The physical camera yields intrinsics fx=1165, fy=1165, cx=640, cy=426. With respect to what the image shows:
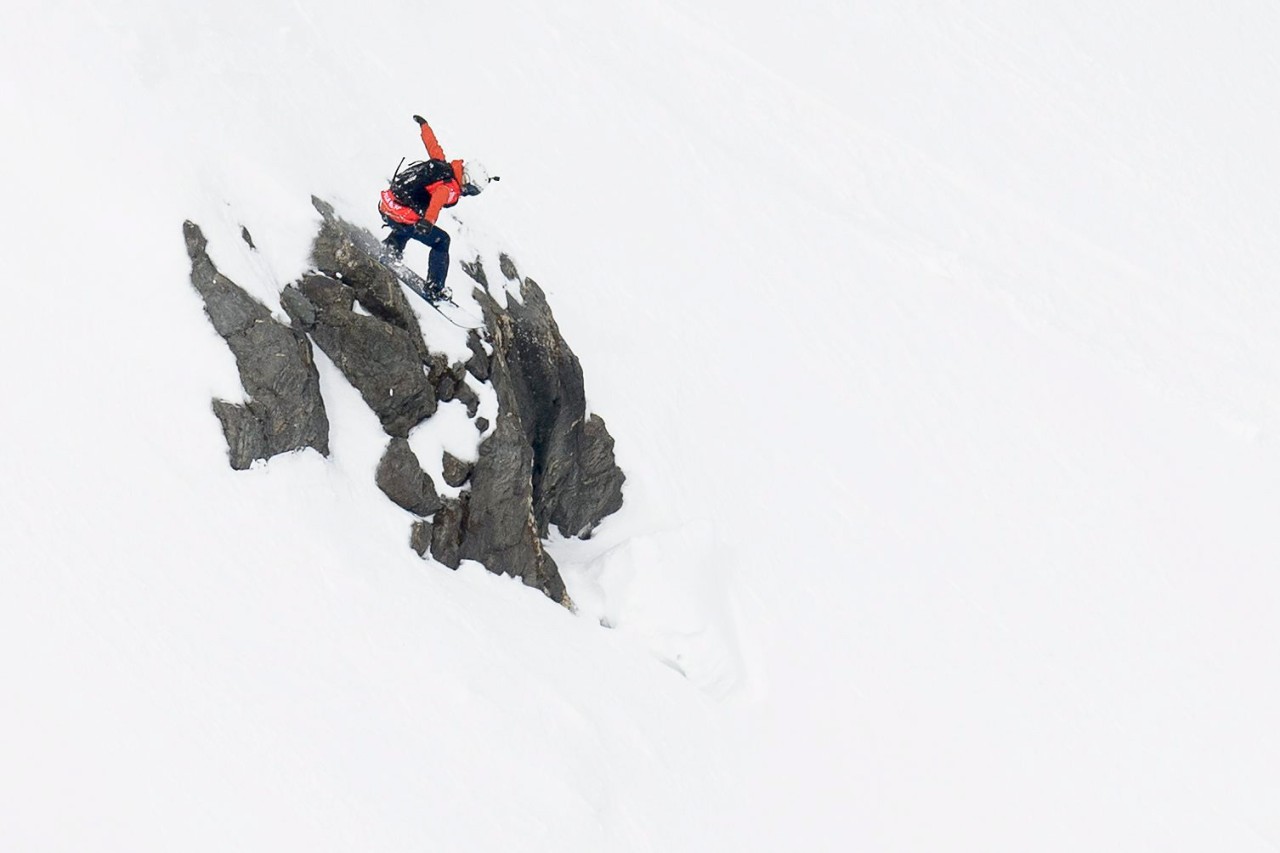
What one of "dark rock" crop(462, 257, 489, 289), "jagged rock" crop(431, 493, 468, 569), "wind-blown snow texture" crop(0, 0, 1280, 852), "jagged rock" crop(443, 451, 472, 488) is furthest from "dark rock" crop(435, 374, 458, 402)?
"dark rock" crop(462, 257, 489, 289)

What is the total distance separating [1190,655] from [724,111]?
49.6ft

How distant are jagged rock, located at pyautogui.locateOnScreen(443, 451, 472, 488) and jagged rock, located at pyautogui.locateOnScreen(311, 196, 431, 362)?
116cm

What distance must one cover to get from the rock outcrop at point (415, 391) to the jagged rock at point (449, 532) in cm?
1

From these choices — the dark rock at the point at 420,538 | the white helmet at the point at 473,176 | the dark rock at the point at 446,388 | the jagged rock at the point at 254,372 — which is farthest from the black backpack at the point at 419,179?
the dark rock at the point at 420,538

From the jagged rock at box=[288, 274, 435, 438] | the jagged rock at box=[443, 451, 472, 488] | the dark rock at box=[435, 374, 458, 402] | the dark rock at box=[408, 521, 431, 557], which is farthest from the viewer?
the dark rock at box=[435, 374, 458, 402]

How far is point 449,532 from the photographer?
42.5ft

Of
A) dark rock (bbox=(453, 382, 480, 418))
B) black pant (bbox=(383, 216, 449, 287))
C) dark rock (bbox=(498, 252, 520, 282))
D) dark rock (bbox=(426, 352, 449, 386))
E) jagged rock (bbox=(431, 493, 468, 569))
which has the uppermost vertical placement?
black pant (bbox=(383, 216, 449, 287))

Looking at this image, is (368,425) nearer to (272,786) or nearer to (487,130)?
(272,786)

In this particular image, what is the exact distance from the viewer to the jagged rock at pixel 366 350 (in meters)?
12.6

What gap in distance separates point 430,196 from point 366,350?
2071mm

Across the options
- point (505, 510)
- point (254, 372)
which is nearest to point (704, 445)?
point (505, 510)

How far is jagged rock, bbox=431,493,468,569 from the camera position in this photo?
12844 millimetres

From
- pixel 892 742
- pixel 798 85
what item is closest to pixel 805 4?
pixel 798 85

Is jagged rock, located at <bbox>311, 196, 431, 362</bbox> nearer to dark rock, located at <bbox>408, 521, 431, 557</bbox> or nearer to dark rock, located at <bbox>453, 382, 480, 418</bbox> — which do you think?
dark rock, located at <bbox>453, 382, 480, 418</bbox>
